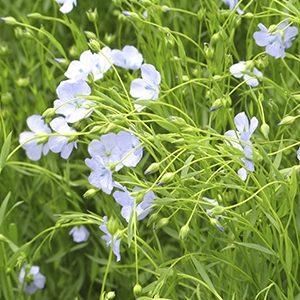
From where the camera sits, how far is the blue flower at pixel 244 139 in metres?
1.55

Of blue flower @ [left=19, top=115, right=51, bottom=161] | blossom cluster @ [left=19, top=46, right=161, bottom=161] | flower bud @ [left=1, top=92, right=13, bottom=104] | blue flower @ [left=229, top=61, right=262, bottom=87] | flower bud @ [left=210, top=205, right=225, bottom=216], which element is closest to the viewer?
flower bud @ [left=210, top=205, right=225, bottom=216]

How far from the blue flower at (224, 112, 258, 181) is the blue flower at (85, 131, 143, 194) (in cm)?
17

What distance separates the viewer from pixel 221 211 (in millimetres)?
1483

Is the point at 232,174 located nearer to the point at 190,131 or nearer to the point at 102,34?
the point at 190,131

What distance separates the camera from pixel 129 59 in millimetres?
1997

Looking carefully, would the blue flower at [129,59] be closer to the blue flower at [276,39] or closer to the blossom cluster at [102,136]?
the blossom cluster at [102,136]

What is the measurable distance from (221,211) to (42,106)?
2.87ft

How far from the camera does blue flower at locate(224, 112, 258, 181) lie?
1554 mm

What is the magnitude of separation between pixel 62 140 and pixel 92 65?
7.9 inches

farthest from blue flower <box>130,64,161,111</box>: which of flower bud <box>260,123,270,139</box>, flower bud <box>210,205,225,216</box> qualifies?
flower bud <box>210,205,225,216</box>

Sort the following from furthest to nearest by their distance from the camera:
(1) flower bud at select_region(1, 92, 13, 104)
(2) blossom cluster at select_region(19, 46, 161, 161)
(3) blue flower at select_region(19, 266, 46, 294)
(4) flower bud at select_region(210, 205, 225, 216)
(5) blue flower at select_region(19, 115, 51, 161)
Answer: (1) flower bud at select_region(1, 92, 13, 104) < (3) blue flower at select_region(19, 266, 46, 294) < (5) blue flower at select_region(19, 115, 51, 161) < (2) blossom cluster at select_region(19, 46, 161, 161) < (4) flower bud at select_region(210, 205, 225, 216)

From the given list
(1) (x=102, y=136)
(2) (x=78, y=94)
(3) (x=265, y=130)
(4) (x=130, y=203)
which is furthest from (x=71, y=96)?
(3) (x=265, y=130)

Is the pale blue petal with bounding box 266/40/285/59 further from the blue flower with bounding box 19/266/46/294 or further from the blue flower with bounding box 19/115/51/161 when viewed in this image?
the blue flower with bounding box 19/266/46/294

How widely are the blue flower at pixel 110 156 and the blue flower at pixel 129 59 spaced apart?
370mm
